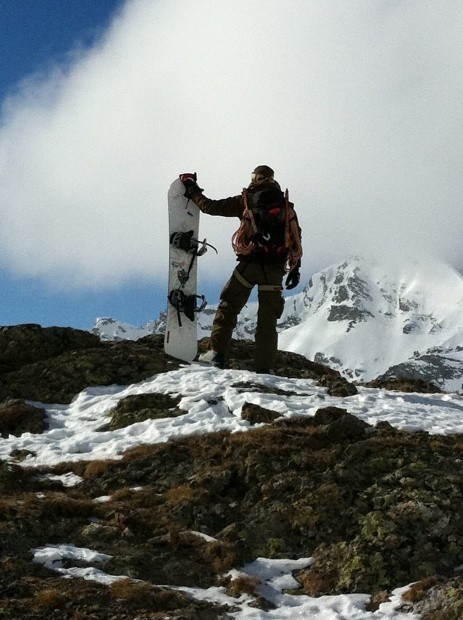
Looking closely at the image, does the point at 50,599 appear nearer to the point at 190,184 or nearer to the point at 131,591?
the point at 131,591

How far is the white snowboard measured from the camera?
17922mm

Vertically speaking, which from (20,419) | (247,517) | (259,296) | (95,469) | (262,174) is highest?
(262,174)

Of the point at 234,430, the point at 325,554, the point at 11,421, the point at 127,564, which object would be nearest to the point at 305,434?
the point at 234,430

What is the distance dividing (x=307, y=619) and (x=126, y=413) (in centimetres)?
775

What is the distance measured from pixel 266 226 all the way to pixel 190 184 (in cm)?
280

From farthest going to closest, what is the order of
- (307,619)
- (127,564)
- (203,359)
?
(203,359) < (127,564) < (307,619)

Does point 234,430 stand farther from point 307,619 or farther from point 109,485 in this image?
point 307,619

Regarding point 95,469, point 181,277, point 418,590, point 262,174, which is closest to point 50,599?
point 418,590

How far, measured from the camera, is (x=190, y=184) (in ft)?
56.0

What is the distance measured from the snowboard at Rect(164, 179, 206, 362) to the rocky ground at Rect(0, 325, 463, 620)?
611 centimetres

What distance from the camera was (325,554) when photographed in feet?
26.7

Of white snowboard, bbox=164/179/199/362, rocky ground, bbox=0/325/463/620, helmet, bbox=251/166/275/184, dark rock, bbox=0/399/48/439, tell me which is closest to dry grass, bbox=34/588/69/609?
rocky ground, bbox=0/325/463/620

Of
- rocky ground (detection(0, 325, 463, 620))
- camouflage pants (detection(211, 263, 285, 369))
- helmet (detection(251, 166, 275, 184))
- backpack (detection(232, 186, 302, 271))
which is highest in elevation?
helmet (detection(251, 166, 275, 184))

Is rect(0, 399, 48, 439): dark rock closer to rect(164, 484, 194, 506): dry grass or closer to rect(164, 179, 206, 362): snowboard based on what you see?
rect(164, 484, 194, 506): dry grass
